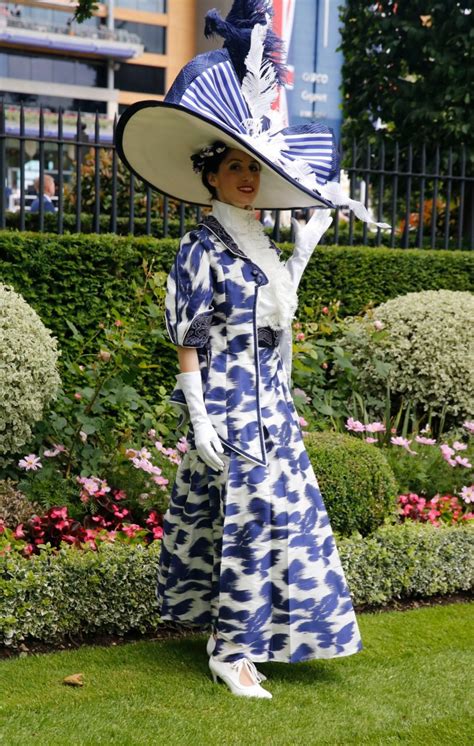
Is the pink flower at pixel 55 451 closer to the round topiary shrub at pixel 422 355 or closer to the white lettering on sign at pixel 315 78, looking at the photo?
the round topiary shrub at pixel 422 355

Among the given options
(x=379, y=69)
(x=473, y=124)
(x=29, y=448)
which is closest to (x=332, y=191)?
(x=29, y=448)

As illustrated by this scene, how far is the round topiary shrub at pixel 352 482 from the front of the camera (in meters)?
4.39

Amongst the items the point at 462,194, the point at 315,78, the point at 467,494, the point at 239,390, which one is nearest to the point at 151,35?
the point at 315,78

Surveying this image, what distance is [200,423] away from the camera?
318 cm

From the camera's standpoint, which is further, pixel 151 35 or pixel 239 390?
pixel 151 35

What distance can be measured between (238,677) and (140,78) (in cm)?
4384

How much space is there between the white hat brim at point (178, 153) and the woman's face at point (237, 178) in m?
0.04

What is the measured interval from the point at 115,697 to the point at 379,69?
325 inches

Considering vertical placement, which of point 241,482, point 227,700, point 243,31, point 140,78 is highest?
point 140,78

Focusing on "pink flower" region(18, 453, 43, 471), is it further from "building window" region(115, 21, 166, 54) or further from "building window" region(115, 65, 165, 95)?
"building window" region(115, 21, 166, 54)

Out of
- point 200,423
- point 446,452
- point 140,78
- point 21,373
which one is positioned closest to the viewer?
point 200,423

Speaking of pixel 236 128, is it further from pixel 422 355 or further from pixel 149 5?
pixel 149 5

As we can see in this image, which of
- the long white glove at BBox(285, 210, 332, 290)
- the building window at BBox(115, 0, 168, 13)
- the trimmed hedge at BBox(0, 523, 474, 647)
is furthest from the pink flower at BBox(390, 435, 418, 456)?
the building window at BBox(115, 0, 168, 13)

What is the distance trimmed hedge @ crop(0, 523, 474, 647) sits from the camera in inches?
144
